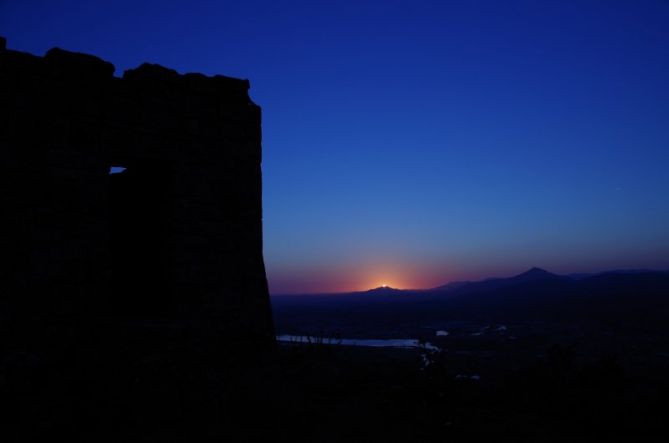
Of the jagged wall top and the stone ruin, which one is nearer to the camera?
the stone ruin

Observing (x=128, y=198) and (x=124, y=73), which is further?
(x=128, y=198)

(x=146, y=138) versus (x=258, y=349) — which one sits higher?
(x=146, y=138)

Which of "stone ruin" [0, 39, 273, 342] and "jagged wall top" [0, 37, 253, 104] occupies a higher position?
Result: "jagged wall top" [0, 37, 253, 104]

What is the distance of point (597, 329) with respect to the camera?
25531mm

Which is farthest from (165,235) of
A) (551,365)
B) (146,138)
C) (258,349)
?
(551,365)

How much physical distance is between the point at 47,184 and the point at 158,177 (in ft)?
4.41

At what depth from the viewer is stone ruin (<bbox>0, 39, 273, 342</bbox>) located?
14.9 feet

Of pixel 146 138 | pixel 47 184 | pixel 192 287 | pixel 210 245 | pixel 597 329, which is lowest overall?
pixel 597 329

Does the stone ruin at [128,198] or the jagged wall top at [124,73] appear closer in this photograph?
the stone ruin at [128,198]

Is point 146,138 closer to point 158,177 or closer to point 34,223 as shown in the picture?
point 158,177

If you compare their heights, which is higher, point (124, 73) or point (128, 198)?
point (124, 73)

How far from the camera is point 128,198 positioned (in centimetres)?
631

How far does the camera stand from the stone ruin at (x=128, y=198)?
14.9 feet

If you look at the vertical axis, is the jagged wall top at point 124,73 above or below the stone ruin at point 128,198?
above
